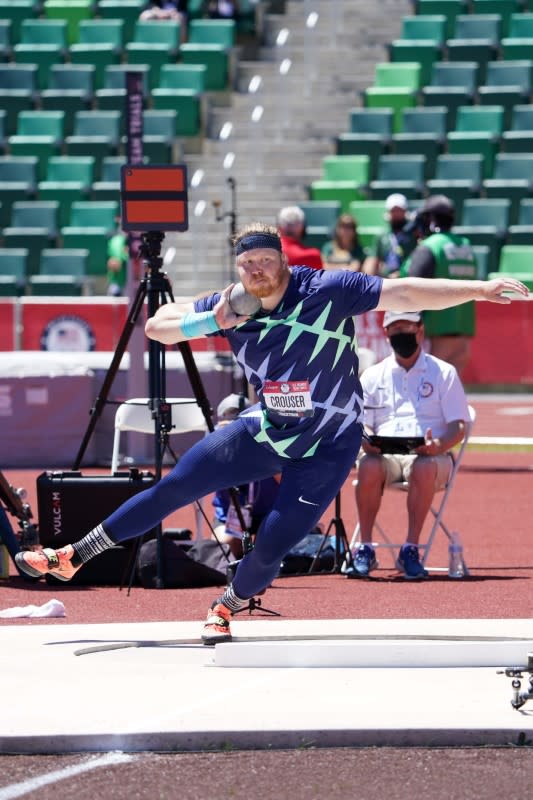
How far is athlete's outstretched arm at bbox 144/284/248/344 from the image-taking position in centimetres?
636

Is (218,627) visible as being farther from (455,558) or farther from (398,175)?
(398,175)

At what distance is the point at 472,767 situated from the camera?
16.5 feet

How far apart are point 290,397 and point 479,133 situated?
15.1 metres

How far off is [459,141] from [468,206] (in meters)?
1.24

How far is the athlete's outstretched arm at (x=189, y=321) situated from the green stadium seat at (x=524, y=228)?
13.5 m

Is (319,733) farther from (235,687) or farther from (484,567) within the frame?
(484,567)

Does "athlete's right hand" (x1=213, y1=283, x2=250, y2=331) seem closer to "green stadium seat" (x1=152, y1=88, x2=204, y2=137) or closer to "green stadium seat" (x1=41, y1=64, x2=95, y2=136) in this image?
"green stadium seat" (x1=152, y1=88, x2=204, y2=137)

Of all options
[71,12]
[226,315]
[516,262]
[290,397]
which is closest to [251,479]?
[290,397]

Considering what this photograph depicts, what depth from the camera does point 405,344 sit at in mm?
9375

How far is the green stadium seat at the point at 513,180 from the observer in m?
20.3

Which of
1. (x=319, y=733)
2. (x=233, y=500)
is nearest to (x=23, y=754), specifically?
(x=319, y=733)

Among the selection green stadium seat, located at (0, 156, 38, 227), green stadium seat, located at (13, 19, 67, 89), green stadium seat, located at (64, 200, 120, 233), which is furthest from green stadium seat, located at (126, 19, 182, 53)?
green stadium seat, located at (64, 200, 120, 233)

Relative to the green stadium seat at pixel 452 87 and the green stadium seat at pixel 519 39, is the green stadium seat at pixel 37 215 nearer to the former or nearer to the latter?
the green stadium seat at pixel 452 87

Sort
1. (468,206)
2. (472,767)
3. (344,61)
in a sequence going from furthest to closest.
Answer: (344,61), (468,206), (472,767)
